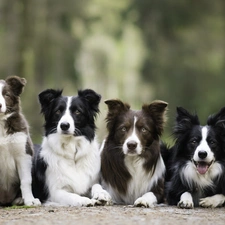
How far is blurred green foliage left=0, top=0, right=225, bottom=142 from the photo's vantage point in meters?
23.1

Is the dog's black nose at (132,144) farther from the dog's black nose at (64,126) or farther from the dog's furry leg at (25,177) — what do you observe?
the dog's furry leg at (25,177)

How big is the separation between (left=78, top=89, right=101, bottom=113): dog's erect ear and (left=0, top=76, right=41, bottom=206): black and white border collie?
0.98 m

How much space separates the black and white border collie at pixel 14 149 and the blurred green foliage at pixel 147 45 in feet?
44.7

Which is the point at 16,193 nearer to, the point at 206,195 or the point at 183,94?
the point at 206,195

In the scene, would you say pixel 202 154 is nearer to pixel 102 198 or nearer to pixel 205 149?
pixel 205 149

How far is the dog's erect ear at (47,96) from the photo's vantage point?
9250 mm

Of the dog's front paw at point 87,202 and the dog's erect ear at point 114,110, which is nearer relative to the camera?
the dog's front paw at point 87,202

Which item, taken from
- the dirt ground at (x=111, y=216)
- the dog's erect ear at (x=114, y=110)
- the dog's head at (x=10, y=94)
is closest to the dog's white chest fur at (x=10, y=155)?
the dog's head at (x=10, y=94)

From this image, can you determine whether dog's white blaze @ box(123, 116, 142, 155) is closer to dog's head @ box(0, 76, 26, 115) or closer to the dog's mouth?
the dog's mouth

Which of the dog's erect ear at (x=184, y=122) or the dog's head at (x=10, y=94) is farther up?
the dog's head at (x=10, y=94)

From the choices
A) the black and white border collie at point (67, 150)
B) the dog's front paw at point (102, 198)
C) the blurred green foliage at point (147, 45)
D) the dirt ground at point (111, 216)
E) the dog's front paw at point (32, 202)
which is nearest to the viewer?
the dirt ground at point (111, 216)

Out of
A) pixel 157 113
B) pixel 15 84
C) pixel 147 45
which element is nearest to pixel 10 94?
pixel 15 84

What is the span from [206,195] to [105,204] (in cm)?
161

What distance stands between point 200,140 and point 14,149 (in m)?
2.92
